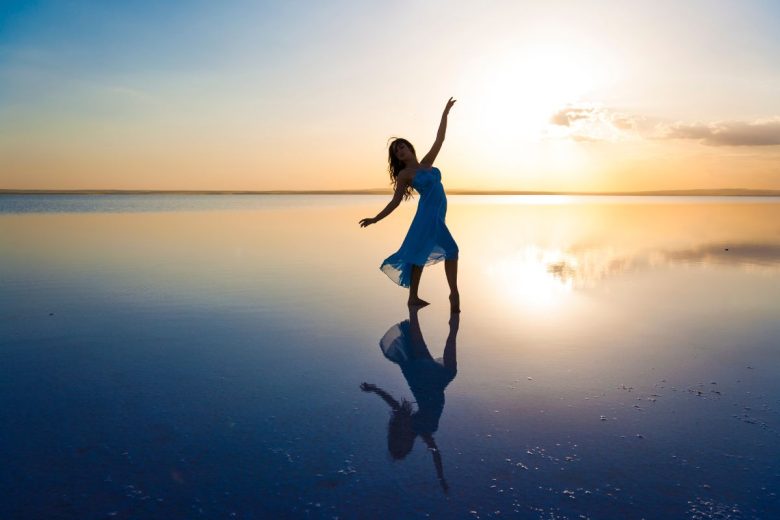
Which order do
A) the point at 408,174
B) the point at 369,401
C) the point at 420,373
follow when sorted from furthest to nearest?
the point at 408,174
the point at 420,373
the point at 369,401

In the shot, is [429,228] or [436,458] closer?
[436,458]

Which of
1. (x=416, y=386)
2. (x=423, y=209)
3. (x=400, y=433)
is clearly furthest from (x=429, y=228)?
(x=400, y=433)

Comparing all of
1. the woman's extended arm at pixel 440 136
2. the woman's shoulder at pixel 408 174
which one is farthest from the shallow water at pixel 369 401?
the woman's extended arm at pixel 440 136

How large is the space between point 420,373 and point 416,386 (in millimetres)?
330

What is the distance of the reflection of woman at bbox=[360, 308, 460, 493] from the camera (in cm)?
332

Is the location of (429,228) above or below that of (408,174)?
below

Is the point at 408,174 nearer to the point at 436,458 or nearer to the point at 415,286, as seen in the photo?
the point at 415,286

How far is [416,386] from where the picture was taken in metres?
4.29

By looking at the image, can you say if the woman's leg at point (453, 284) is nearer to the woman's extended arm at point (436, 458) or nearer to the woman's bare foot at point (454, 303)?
the woman's bare foot at point (454, 303)

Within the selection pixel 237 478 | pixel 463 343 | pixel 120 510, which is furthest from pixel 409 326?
pixel 120 510

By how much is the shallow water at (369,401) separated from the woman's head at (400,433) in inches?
2.3

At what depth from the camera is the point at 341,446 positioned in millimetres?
3230

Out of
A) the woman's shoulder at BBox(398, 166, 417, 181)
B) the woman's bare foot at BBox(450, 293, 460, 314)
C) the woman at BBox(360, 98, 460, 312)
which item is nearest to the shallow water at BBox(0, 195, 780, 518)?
the woman's bare foot at BBox(450, 293, 460, 314)

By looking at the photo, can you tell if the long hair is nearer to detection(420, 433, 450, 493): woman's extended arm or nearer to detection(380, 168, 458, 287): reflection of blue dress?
detection(380, 168, 458, 287): reflection of blue dress
